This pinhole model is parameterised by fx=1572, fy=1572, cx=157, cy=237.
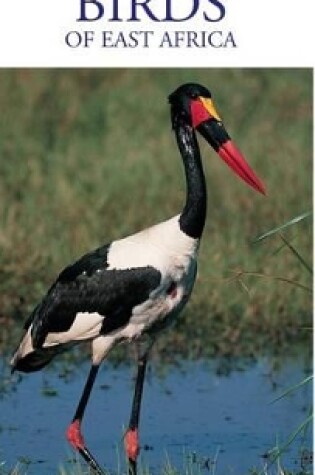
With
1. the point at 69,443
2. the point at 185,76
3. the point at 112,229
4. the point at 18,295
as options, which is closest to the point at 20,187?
the point at 112,229

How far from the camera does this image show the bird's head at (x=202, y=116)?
6707 mm

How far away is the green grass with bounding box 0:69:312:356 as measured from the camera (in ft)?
28.4

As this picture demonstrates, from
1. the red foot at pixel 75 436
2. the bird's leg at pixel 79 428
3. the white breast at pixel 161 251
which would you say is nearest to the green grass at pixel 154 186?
the white breast at pixel 161 251

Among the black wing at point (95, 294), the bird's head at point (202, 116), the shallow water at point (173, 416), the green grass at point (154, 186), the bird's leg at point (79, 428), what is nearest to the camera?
the black wing at point (95, 294)

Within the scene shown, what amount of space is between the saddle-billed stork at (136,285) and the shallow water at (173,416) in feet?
1.06

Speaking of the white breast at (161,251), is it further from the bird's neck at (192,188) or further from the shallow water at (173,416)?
the shallow water at (173,416)

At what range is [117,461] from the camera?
22.4 ft

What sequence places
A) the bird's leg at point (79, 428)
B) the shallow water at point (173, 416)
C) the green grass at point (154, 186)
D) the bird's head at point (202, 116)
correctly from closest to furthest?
the bird's leg at point (79, 428)
the bird's head at point (202, 116)
the shallow water at point (173, 416)
the green grass at point (154, 186)

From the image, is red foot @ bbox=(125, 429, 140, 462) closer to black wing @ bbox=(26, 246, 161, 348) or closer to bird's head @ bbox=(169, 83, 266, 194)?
black wing @ bbox=(26, 246, 161, 348)

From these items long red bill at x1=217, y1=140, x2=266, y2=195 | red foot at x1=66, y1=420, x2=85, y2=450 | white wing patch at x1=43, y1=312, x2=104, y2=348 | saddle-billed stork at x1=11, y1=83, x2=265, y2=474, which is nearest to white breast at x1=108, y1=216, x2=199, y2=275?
saddle-billed stork at x1=11, y1=83, x2=265, y2=474

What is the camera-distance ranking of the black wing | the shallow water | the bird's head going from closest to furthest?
the black wing < the bird's head < the shallow water

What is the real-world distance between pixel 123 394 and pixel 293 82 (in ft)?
19.1

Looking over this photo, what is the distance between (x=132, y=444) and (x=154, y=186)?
4.05 metres

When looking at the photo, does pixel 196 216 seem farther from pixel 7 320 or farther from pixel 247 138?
pixel 247 138
